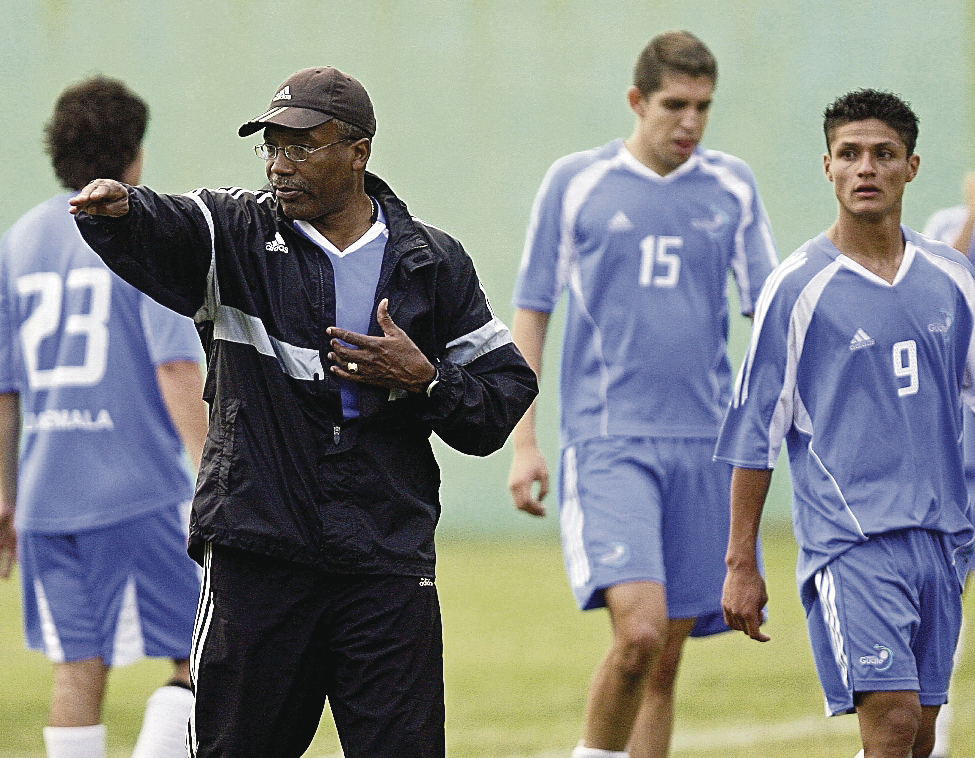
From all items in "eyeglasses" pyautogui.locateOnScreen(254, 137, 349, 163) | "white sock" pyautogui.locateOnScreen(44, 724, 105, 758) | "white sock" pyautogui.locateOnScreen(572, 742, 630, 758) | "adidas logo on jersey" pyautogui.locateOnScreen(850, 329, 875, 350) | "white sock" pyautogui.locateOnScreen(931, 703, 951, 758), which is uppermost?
"eyeglasses" pyautogui.locateOnScreen(254, 137, 349, 163)

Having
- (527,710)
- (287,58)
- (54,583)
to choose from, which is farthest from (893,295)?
(287,58)

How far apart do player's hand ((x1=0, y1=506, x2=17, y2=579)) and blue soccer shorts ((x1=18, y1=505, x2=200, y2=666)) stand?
282mm

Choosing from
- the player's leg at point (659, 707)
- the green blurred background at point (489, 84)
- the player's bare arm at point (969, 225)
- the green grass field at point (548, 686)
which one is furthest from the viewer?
the green blurred background at point (489, 84)

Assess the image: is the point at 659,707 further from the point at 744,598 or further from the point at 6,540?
the point at 6,540

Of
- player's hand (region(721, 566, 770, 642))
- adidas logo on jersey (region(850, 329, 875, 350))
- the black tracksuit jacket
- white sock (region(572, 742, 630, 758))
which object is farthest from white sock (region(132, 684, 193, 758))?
adidas logo on jersey (region(850, 329, 875, 350))

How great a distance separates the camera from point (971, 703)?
818 centimetres

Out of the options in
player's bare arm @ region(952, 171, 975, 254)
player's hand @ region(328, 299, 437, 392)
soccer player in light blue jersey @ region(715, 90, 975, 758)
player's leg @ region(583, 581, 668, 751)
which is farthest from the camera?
player's bare arm @ region(952, 171, 975, 254)

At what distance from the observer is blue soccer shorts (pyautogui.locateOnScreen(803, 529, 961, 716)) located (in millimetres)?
4586

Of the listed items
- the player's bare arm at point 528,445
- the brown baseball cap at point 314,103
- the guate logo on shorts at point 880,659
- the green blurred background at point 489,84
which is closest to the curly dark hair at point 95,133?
the player's bare arm at point 528,445

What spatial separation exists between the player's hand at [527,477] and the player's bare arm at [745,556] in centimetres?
131

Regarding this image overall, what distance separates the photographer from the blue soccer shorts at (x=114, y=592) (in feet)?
18.1

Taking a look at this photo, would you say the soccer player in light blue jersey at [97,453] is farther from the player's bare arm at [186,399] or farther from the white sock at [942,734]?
the white sock at [942,734]

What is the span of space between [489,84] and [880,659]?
1187 centimetres

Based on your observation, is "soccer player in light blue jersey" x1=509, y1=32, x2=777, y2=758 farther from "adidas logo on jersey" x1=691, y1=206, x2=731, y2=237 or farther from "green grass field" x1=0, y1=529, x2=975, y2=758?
"green grass field" x1=0, y1=529, x2=975, y2=758
